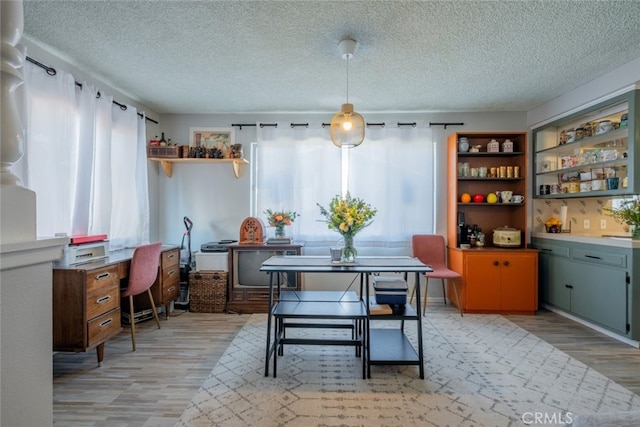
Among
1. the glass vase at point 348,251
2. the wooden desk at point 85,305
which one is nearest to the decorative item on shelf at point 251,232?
the wooden desk at point 85,305

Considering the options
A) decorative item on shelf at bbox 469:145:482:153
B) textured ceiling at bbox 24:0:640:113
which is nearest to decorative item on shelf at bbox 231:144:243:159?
textured ceiling at bbox 24:0:640:113

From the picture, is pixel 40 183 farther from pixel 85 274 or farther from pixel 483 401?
pixel 483 401

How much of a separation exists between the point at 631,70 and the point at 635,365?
2593 mm

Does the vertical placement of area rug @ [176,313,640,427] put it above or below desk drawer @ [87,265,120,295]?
below

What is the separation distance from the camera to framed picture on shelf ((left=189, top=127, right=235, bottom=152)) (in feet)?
14.5

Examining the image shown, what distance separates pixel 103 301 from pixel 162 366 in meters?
0.70

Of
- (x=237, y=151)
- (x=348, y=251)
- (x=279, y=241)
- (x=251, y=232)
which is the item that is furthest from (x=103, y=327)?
(x=237, y=151)

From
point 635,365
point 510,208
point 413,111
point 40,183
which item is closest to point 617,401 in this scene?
point 635,365

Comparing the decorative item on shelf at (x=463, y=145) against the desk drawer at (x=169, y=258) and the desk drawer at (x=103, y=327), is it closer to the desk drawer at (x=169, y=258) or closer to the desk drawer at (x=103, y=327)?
the desk drawer at (x=169, y=258)

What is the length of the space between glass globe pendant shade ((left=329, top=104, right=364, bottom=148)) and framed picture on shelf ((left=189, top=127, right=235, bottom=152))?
2365 millimetres

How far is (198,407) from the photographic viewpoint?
2.01 m

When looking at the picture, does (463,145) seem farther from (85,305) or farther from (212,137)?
(85,305)

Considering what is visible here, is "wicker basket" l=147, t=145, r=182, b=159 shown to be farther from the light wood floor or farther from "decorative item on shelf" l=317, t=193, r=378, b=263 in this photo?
"decorative item on shelf" l=317, t=193, r=378, b=263

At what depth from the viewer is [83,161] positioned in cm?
294
